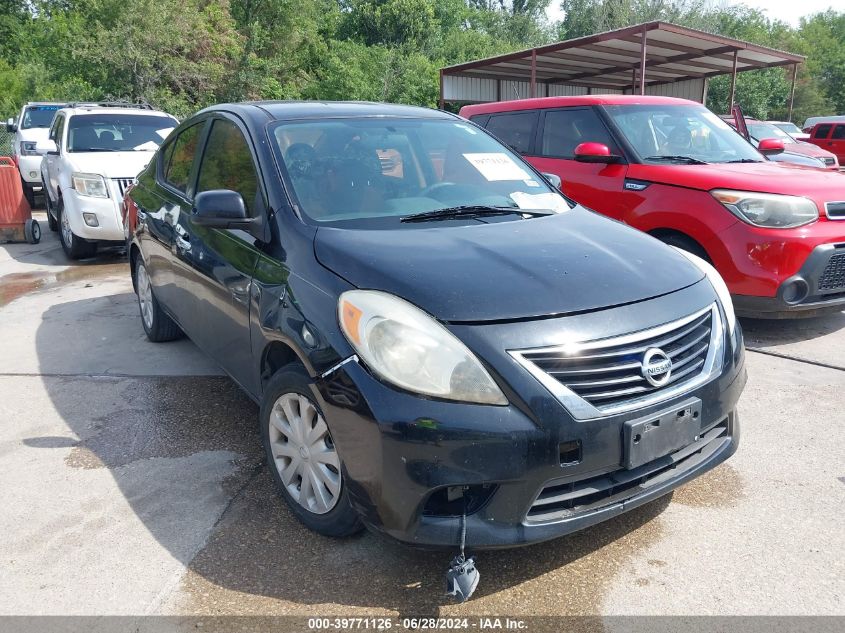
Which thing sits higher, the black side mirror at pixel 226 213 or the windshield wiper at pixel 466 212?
the black side mirror at pixel 226 213

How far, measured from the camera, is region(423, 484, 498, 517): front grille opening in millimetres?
2328

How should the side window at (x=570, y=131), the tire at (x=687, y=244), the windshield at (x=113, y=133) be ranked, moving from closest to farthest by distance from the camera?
the tire at (x=687, y=244)
the side window at (x=570, y=131)
the windshield at (x=113, y=133)

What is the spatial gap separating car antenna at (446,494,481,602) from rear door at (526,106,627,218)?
4.08 meters

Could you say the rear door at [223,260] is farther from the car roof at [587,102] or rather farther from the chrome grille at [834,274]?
the chrome grille at [834,274]

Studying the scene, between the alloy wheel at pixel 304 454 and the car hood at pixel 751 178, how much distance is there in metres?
3.74

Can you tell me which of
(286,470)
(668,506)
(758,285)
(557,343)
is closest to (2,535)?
(286,470)

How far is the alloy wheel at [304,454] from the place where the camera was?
2672 millimetres

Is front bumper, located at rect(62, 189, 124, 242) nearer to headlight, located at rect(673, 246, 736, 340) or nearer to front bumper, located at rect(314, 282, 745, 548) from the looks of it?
front bumper, located at rect(314, 282, 745, 548)

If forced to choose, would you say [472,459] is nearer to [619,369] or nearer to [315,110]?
[619,369]

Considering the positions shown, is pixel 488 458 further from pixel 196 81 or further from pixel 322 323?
pixel 196 81

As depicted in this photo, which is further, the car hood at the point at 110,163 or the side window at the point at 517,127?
the car hood at the point at 110,163

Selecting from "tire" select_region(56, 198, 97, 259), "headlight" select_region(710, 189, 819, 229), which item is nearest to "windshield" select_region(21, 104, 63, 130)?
"tire" select_region(56, 198, 97, 259)

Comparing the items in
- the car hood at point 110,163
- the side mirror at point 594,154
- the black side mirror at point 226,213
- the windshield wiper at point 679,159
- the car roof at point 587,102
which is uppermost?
the car roof at point 587,102

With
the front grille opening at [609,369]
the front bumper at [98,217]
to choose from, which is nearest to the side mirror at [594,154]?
the front grille opening at [609,369]
